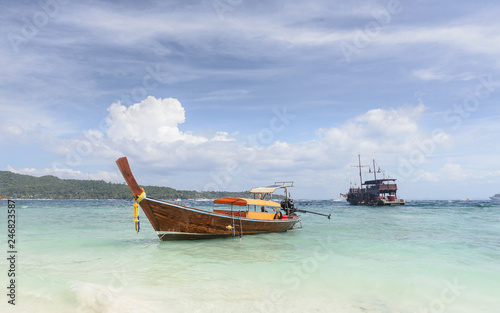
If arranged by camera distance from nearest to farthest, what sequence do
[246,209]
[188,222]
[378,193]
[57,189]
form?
[188,222], [246,209], [378,193], [57,189]

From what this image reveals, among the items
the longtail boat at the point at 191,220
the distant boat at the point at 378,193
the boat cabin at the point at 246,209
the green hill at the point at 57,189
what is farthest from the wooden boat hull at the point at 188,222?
the green hill at the point at 57,189

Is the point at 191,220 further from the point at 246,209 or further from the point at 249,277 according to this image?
the point at 249,277

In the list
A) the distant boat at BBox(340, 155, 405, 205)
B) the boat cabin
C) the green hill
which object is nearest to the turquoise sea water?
the boat cabin

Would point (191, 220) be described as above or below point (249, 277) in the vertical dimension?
above

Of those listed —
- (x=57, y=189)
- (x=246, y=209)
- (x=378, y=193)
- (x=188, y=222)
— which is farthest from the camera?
(x=57, y=189)

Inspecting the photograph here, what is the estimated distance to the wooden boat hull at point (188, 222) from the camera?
14.0 metres

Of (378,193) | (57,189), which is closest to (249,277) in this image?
(378,193)

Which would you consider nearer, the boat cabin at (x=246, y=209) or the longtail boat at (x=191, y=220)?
the longtail boat at (x=191, y=220)

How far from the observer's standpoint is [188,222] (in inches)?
583

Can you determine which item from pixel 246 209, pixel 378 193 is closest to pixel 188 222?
pixel 246 209

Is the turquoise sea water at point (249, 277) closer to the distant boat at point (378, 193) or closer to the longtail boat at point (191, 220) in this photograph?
the longtail boat at point (191, 220)

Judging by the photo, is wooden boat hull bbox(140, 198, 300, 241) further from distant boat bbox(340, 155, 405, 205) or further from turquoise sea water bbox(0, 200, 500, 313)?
distant boat bbox(340, 155, 405, 205)

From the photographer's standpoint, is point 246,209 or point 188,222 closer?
point 188,222

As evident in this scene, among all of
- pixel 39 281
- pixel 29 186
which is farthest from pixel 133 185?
pixel 29 186
